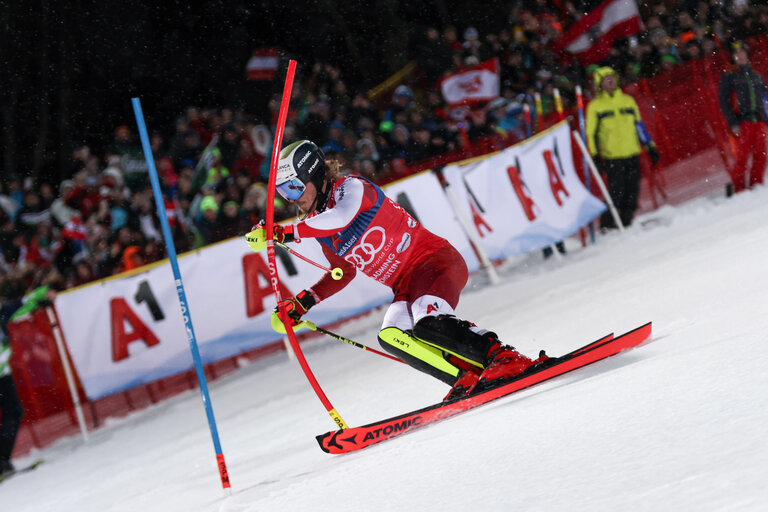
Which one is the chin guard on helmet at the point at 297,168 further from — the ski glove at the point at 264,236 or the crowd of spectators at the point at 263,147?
the crowd of spectators at the point at 263,147

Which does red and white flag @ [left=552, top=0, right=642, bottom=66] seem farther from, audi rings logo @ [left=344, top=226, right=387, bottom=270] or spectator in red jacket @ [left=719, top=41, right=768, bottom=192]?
audi rings logo @ [left=344, top=226, right=387, bottom=270]

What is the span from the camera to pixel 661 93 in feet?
31.9

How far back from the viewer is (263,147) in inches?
453

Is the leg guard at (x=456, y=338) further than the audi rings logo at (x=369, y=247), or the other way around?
the audi rings logo at (x=369, y=247)

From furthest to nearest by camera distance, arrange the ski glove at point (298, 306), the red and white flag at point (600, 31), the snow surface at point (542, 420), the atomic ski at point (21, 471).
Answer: the red and white flag at point (600, 31)
the atomic ski at point (21, 471)
the ski glove at point (298, 306)
the snow surface at point (542, 420)

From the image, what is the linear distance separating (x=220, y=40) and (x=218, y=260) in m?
8.65

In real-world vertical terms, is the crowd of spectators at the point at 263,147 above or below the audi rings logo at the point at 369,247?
above

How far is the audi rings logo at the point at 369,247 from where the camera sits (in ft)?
13.7

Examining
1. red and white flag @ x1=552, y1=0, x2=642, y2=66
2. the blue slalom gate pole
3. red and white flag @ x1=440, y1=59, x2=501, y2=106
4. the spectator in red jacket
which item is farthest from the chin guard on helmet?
red and white flag @ x1=552, y1=0, x2=642, y2=66

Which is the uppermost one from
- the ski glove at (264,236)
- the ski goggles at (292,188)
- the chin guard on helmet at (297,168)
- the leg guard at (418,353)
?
the chin guard on helmet at (297,168)

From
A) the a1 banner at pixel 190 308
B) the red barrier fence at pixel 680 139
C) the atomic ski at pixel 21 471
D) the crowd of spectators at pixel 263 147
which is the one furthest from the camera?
the crowd of spectators at pixel 263 147

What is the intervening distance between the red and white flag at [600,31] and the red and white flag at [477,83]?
1.09 meters

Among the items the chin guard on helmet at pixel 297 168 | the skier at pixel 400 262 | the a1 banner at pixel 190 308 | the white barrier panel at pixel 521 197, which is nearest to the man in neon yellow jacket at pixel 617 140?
the white barrier panel at pixel 521 197

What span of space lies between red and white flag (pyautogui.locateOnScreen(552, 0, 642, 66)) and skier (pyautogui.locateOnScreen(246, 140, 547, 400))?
26.5 ft
